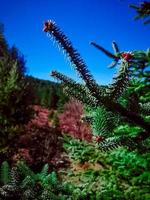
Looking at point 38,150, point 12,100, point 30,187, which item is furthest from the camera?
point 38,150

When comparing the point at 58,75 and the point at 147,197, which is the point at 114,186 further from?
the point at 58,75

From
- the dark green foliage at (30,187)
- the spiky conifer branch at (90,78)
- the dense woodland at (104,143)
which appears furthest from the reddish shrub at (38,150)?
the spiky conifer branch at (90,78)

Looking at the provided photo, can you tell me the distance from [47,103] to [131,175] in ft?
186

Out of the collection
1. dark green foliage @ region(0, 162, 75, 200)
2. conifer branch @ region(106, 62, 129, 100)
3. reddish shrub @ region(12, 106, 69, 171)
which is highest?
reddish shrub @ region(12, 106, 69, 171)

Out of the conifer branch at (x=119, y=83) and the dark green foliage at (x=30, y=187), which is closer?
the conifer branch at (x=119, y=83)

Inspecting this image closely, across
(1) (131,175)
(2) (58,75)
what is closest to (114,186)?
(1) (131,175)

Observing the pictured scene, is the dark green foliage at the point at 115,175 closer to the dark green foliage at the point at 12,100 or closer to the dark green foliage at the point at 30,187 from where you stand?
the dark green foliage at the point at 30,187

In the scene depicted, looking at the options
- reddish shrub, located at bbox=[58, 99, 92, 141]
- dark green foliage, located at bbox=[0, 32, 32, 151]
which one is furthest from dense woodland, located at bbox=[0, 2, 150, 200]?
reddish shrub, located at bbox=[58, 99, 92, 141]

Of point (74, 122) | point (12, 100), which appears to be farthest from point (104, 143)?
point (74, 122)

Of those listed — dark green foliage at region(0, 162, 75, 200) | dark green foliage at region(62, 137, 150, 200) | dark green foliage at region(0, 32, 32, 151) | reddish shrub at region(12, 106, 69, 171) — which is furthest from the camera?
reddish shrub at region(12, 106, 69, 171)

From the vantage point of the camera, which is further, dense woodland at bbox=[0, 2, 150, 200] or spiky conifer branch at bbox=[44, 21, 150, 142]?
dense woodland at bbox=[0, 2, 150, 200]

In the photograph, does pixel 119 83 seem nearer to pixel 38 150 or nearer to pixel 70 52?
pixel 70 52

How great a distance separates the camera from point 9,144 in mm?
13023

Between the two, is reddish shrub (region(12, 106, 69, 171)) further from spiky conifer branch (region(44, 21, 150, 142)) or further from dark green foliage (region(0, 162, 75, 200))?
spiky conifer branch (region(44, 21, 150, 142))
